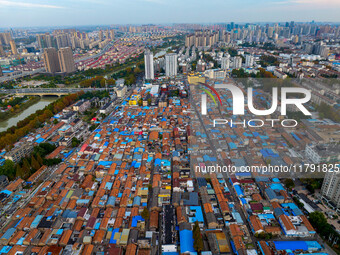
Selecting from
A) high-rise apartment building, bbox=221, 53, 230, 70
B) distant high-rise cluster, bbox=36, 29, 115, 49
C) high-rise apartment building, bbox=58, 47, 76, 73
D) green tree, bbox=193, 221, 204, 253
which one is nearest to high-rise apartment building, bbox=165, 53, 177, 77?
high-rise apartment building, bbox=221, 53, 230, 70

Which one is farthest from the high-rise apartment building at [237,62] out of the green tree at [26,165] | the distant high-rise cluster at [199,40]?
the green tree at [26,165]

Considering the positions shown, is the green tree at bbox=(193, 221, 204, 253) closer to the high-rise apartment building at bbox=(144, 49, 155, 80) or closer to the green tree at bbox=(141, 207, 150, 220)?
the green tree at bbox=(141, 207, 150, 220)

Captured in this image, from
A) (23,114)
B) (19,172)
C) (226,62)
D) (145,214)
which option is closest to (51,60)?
(23,114)

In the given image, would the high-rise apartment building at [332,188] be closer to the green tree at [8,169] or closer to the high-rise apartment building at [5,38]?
the green tree at [8,169]

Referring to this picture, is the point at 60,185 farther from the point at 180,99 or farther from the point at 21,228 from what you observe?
the point at 180,99

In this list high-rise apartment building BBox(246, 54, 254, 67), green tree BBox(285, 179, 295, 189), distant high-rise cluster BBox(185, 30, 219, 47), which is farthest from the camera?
distant high-rise cluster BBox(185, 30, 219, 47)

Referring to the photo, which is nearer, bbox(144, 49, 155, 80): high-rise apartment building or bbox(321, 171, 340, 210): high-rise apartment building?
bbox(321, 171, 340, 210): high-rise apartment building

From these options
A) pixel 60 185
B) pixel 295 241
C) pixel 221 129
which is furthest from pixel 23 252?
pixel 221 129
